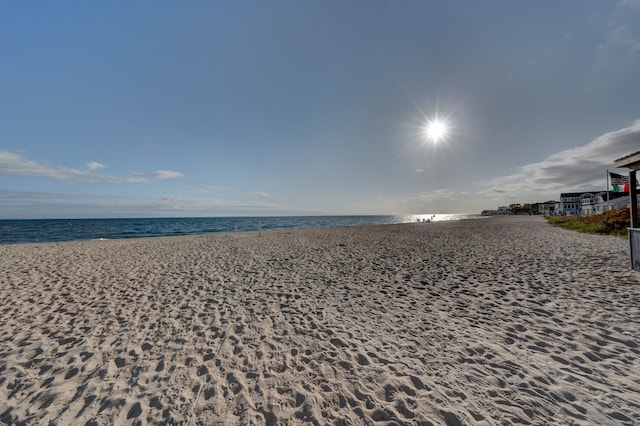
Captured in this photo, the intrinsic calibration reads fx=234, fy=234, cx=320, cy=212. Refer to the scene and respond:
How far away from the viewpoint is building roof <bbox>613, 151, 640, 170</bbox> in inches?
291

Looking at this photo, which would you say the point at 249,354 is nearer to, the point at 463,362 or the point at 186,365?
the point at 186,365

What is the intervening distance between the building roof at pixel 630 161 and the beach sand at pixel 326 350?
3586 millimetres

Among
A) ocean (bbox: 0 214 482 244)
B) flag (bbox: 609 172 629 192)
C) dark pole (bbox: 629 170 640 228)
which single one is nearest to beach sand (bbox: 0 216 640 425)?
dark pole (bbox: 629 170 640 228)

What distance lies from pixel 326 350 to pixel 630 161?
1137 centimetres

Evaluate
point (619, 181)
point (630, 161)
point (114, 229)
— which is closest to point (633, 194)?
point (630, 161)

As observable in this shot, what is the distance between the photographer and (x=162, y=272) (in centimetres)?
965


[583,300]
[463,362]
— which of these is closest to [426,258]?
[583,300]

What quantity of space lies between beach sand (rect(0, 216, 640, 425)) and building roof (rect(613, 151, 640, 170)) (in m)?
3.59

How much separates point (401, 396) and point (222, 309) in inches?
180

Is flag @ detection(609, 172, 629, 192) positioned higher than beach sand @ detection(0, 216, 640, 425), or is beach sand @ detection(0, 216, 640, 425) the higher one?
flag @ detection(609, 172, 629, 192)

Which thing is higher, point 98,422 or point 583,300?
point 583,300

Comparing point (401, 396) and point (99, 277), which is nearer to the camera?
point (401, 396)

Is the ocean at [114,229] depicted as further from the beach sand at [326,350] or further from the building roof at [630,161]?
the building roof at [630,161]

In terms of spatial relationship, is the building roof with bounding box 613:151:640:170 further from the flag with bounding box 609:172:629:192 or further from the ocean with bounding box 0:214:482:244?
the ocean with bounding box 0:214:482:244
